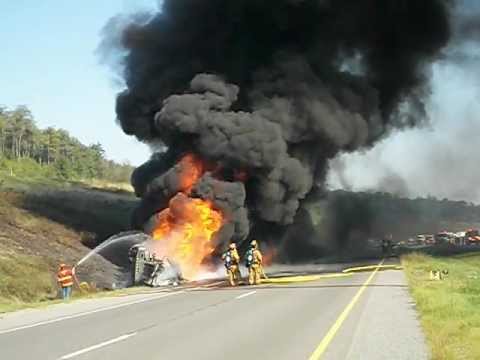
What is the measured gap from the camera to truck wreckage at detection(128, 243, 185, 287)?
3108cm

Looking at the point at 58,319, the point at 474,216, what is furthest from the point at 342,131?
the point at 474,216

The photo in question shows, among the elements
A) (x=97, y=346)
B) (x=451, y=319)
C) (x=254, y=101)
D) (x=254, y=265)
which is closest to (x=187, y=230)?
(x=254, y=265)

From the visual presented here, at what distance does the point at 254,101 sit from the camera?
43.6 m

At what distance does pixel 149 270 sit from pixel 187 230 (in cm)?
553

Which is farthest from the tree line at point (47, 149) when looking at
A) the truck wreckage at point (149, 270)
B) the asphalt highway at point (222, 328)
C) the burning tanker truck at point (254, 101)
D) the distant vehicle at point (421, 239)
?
the asphalt highway at point (222, 328)

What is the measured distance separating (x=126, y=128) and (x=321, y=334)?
35203 millimetres

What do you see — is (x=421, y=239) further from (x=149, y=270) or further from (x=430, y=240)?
(x=149, y=270)

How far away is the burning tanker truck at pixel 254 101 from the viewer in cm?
3875

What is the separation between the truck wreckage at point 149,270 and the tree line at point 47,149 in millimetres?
80586

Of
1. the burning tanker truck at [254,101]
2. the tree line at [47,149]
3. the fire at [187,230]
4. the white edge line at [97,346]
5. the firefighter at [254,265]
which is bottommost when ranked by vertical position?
the white edge line at [97,346]

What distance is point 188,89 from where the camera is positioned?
43.0 m

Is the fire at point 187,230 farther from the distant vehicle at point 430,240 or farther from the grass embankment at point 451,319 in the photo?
the distant vehicle at point 430,240

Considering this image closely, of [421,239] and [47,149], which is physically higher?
[47,149]

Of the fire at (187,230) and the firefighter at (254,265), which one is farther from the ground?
the fire at (187,230)
